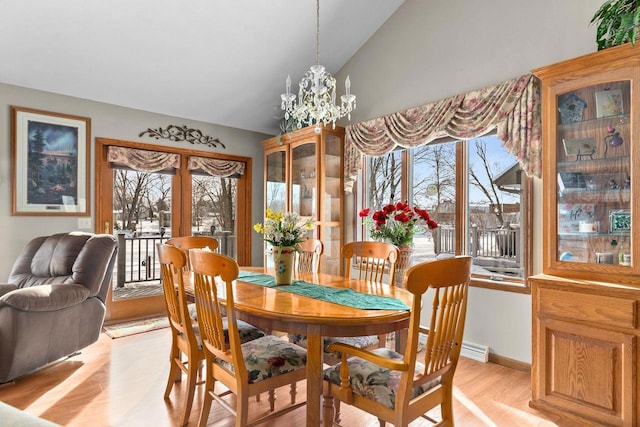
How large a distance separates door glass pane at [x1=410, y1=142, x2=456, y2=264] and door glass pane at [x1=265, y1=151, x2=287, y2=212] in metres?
1.70

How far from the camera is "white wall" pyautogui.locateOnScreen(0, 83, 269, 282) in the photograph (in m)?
3.44

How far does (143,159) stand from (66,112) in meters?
0.84

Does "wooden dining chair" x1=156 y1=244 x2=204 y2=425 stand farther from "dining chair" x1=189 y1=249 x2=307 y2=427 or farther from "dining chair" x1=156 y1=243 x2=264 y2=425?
"dining chair" x1=189 y1=249 x2=307 y2=427

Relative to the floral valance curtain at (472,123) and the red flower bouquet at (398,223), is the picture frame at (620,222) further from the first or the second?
the red flower bouquet at (398,223)

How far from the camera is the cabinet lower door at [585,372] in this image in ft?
6.68

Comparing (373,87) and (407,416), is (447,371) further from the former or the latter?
(373,87)

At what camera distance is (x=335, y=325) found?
1655 mm

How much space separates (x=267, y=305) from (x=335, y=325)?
40 centimetres

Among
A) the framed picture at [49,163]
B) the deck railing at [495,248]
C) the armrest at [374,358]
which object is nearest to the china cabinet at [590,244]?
the deck railing at [495,248]

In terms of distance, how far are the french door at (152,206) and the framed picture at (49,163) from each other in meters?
0.17

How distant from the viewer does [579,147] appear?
2395 mm

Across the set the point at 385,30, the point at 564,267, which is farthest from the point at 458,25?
the point at 564,267

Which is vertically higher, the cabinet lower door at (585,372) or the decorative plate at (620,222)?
the decorative plate at (620,222)

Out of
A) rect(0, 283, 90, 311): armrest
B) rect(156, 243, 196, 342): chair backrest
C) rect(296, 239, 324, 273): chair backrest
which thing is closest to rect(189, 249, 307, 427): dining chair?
rect(156, 243, 196, 342): chair backrest
